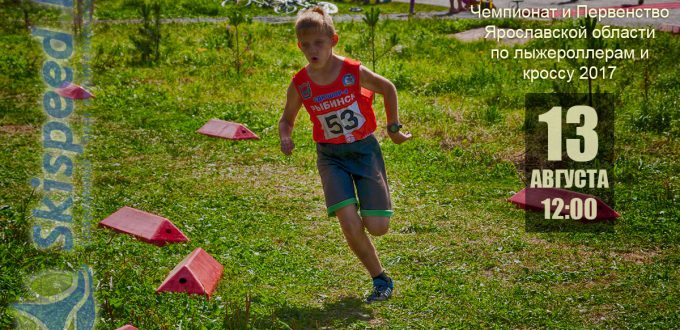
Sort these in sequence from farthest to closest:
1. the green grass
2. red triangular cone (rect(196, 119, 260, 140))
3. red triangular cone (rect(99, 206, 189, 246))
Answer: the green grass → red triangular cone (rect(196, 119, 260, 140)) → red triangular cone (rect(99, 206, 189, 246))

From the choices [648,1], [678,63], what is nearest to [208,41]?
[678,63]

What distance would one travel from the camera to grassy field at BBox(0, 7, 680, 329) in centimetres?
555

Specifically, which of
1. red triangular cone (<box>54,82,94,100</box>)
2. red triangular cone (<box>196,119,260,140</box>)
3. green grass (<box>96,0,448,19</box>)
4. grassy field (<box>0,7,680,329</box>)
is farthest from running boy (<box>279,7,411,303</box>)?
green grass (<box>96,0,448,19</box>)

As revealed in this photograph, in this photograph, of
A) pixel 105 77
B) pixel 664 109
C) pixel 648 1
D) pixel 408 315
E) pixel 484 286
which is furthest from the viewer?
pixel 648 1

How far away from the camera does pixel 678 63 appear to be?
12.9 m

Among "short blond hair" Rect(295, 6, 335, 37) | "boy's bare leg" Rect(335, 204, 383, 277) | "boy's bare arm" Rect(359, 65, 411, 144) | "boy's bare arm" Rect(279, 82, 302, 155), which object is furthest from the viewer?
"boy's bare arm" Rect(279, 82, 302, 155)

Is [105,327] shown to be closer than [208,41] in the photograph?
Yes

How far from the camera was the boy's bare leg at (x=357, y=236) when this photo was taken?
5609mm

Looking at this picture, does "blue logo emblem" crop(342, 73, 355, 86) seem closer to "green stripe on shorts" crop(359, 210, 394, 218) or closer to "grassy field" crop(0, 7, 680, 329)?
"green stripe on shorts" crop(359, 210, 394, 218)

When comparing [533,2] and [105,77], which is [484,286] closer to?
[105,77]

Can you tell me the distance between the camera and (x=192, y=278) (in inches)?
222

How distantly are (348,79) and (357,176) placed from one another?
617mm

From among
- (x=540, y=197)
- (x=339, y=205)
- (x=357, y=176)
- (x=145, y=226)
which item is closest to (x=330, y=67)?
(x=357, y=176)

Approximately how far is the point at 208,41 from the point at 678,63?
7670 millimetres
